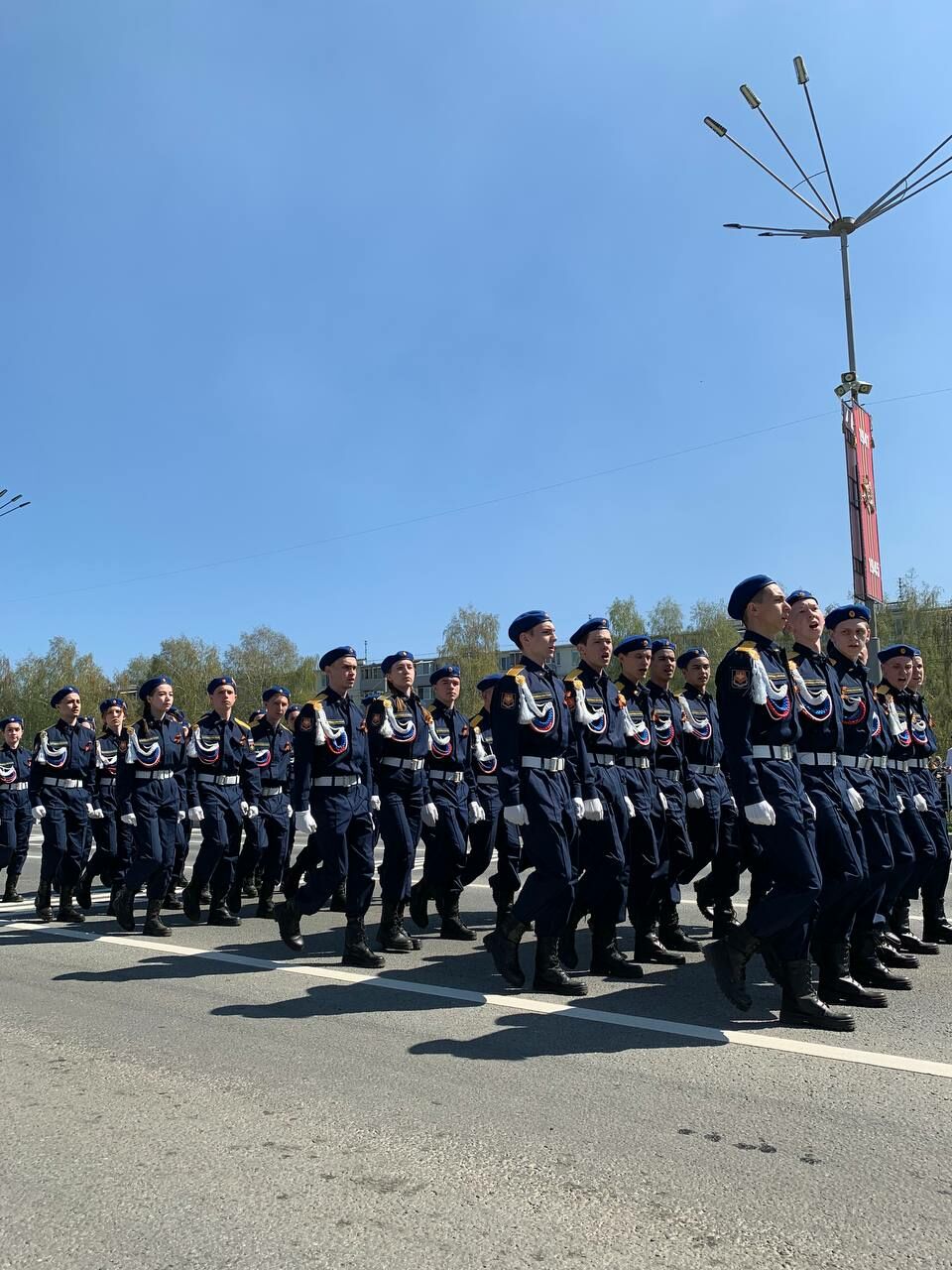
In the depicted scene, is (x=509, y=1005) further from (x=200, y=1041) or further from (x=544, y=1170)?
(x=544, y=1170)

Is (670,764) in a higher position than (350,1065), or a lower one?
higher

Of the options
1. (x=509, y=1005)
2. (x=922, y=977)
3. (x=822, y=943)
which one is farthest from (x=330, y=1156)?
(x=922, y=977)

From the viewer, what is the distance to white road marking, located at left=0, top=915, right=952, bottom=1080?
4.45 metres

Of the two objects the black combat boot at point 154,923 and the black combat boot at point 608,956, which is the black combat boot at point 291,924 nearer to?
the black combat boot at point 154,923

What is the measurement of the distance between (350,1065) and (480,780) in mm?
5457

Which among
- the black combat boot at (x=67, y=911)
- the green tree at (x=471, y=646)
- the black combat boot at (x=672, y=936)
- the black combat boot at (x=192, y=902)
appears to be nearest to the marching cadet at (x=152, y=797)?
the black combat boot at (x=192, y=902)

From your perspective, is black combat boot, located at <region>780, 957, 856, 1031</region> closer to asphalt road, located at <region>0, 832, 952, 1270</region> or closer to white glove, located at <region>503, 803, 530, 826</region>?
asphalt road, located at <region>0, 832, 952, 1270</region>

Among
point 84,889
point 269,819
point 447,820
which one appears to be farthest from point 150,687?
point 447,820

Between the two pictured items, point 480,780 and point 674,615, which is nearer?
point 480,780

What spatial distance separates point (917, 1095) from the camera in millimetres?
3959

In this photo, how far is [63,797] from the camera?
31.6ft

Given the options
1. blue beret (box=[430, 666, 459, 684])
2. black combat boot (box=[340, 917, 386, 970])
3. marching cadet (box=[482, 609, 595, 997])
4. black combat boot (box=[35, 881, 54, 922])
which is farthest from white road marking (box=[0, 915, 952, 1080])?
blue beret (box=[430, 666, 459, 684])

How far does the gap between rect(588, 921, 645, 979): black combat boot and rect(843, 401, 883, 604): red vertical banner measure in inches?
380

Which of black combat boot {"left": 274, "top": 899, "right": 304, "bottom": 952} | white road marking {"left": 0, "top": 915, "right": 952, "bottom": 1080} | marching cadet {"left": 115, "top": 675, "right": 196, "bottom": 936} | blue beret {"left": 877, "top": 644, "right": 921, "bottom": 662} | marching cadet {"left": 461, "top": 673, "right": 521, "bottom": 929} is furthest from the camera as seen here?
marching cadet {"left": 461, "top": 673, "right": 521, "bottom": 929}
